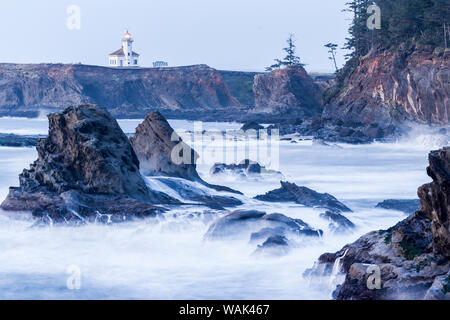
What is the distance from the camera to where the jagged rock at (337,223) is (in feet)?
50.1

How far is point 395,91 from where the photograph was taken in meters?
49.7

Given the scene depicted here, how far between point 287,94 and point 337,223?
6363 centimetres

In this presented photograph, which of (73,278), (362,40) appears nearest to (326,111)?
(362,40)

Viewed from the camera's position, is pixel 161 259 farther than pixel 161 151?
No

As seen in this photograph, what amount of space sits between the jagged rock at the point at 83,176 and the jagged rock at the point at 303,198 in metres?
3.73

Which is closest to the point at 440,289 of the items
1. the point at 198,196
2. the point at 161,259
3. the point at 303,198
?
the point at 161,259

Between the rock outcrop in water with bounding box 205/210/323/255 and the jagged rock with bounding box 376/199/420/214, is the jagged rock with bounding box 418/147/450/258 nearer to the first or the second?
the rock outcrop in water with bounding box 205/210/323/255

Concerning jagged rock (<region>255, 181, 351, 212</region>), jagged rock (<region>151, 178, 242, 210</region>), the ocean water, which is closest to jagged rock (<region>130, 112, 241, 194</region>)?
jagged rock (<region>151, 178, 242, 210</region>)

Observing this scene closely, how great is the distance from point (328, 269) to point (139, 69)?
105m

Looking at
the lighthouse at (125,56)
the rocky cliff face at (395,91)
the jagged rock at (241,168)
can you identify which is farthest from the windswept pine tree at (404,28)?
the lighthouse at (125,56)

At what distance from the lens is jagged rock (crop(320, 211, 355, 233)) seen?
50.1 feet

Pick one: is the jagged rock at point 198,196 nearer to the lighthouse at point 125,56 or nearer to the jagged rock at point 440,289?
the jagged rock at point 440,289

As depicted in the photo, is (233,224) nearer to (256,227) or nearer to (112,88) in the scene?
(256,227)

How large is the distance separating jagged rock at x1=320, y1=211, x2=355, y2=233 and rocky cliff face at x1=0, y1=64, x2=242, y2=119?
92842 mm
